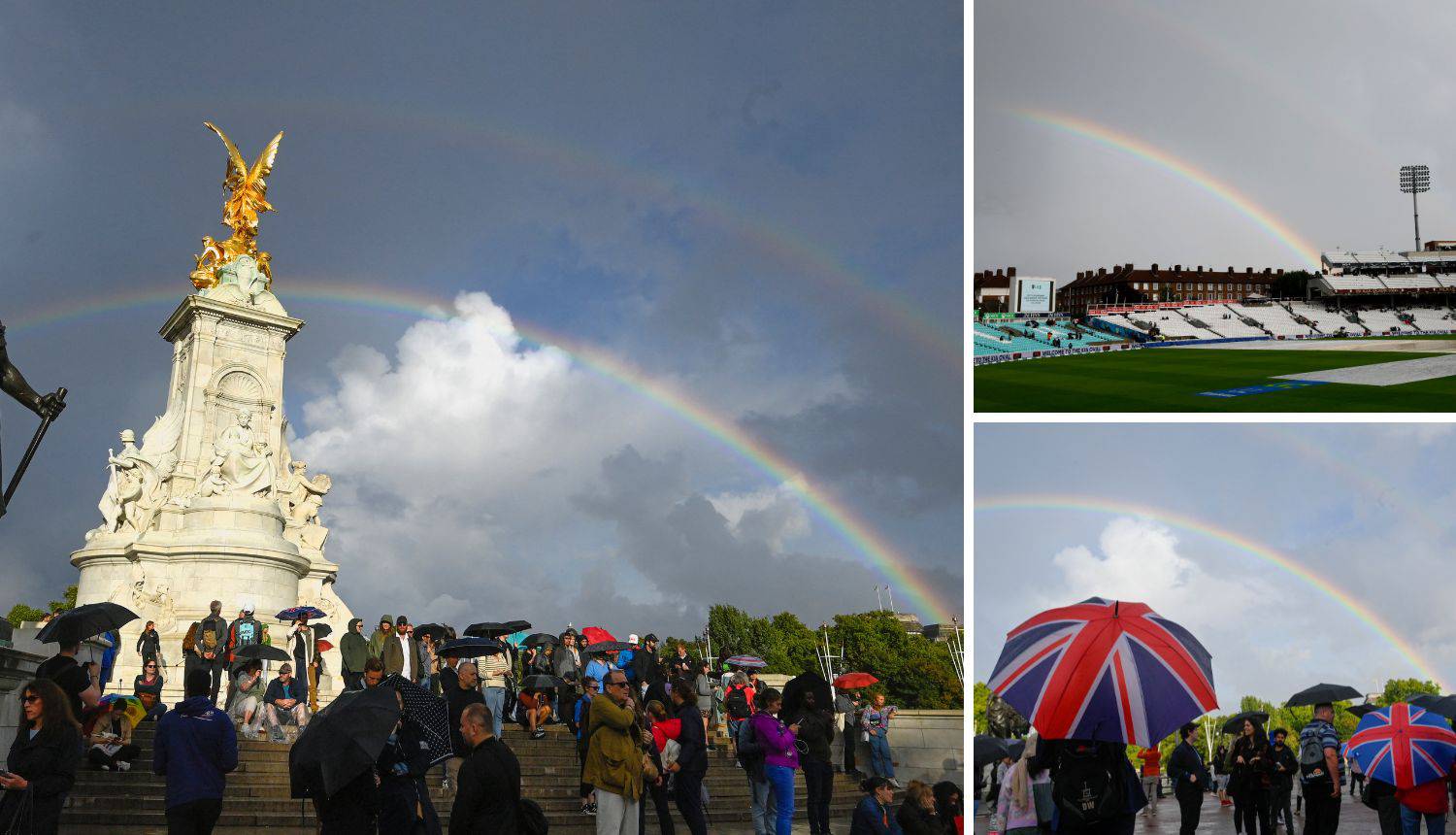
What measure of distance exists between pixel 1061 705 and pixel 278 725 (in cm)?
1595

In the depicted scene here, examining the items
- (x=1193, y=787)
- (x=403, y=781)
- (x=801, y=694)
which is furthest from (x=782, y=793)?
(x=1193, y=787)

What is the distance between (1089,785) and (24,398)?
11353 millimetres

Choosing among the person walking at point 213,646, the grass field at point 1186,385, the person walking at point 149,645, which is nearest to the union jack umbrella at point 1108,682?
the person walking at point 213,646

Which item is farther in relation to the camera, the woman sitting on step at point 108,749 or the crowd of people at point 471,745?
the woman sitting on step at point 108,749

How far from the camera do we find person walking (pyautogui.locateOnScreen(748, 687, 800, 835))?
12.8 m

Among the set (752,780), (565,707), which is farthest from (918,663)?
(752,780)

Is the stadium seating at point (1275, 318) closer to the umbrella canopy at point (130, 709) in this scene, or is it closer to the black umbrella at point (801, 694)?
the black umbrella at point (801, 694)

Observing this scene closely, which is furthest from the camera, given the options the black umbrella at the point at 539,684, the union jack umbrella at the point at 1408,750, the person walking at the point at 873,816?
the black umbrella at the point at 539,684

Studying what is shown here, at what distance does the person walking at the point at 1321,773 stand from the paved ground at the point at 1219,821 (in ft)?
9.78

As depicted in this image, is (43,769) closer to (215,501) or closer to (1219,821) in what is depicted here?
(1219,821)

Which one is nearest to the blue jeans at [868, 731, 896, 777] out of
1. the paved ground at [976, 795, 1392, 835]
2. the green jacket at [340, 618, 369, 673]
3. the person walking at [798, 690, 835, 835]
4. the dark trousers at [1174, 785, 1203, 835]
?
the paved ground at [976, 795, 1392, 835]

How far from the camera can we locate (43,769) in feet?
30.6

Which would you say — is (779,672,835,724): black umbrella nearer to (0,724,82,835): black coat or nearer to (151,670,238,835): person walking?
(151,670,238,835): person walking

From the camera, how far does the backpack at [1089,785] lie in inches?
300
